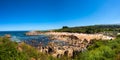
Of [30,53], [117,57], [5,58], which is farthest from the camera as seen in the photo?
[117,57]

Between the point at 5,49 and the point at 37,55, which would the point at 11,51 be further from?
the point at 37,55

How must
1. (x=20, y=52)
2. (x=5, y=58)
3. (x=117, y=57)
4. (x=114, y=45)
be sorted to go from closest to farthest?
(x=5, y=58)
(x=20, y=52)
(x=117, y=57)
(x=114, y=45)

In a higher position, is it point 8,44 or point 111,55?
point 8,44

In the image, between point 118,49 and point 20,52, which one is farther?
point 118,49

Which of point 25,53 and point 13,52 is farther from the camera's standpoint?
point 25,53

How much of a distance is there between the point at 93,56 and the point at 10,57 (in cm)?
569

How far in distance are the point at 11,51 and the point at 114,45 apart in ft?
29.7

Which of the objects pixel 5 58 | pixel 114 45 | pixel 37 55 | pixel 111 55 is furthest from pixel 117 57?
pixel 5 58

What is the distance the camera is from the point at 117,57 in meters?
14.8

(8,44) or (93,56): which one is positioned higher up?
(8,44)

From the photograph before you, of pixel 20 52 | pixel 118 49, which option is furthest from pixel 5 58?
pixel 118 49

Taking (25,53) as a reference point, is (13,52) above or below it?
above

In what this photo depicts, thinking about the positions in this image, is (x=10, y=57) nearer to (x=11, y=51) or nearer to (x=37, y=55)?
(x=11, y=51)

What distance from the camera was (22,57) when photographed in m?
12.2
